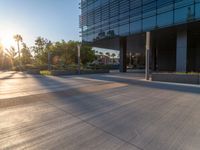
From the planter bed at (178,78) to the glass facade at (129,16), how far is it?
6383mm

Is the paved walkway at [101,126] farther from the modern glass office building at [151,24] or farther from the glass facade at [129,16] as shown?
the glass facade at [129,16]

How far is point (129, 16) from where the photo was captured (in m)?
20.4

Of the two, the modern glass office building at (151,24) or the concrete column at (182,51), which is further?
the concrete column at (182,51)

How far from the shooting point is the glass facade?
15.3 m

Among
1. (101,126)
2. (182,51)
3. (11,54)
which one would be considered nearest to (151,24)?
(182,51)

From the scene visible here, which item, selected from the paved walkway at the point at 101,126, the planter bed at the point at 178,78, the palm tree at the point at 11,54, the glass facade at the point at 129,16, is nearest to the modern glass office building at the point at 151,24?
the glass facade at the point at 129,16

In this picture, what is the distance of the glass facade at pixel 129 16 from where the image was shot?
50.3 feet

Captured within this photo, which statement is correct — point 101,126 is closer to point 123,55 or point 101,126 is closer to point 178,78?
point 178,78

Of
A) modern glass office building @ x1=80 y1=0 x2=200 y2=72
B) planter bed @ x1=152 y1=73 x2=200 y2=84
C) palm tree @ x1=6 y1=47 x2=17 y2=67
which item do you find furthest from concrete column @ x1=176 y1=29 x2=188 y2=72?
palm tree @ x1=6 y1=47 x2=17 y2=67

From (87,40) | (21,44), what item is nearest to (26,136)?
(87,40)

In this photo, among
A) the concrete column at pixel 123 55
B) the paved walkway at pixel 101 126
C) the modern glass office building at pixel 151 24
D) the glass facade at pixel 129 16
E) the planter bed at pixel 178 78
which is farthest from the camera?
the concrete column at pixel 123 55

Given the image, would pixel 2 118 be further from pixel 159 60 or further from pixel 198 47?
pixel 159 60

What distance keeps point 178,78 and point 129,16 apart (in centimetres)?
1184

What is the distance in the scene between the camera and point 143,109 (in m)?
5.32
